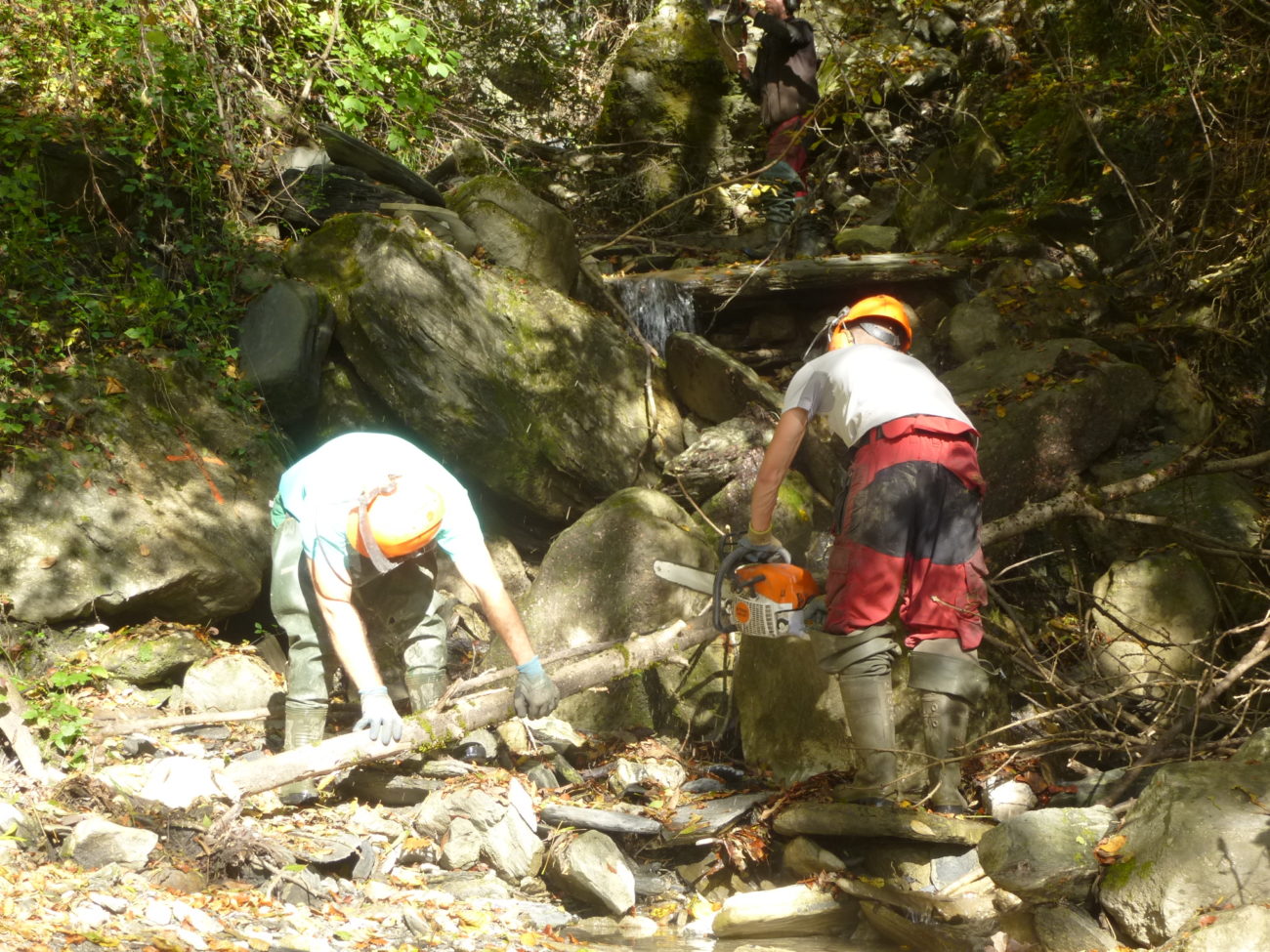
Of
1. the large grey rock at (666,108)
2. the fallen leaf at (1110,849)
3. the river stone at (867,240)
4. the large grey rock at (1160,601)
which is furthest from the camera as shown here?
the large grey rock at (666,108)

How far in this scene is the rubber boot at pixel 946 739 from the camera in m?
3.69

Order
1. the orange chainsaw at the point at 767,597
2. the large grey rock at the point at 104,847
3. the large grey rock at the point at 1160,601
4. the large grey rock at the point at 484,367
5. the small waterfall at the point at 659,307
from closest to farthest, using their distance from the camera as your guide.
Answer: the large grey rock at the point at 104,847 → the orange chainsaw at the point at 767,597 → the large grey rock at the point at 1160,601 → the large grey rock at the point at 484,367 → the small waterfall at the point at 659,307

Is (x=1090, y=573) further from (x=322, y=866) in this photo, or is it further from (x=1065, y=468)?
(x=322, y=866)

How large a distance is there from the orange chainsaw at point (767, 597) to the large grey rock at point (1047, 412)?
8.81 ft

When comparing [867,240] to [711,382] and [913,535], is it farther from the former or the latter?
[913,535]

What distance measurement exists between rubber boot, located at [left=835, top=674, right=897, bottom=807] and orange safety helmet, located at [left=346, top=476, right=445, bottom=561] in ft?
5.51

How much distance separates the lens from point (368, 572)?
4.08 m

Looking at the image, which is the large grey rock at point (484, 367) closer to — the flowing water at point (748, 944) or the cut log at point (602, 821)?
the cut log at point (602, 821)

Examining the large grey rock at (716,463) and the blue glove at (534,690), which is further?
the large grey rock at (716,463)

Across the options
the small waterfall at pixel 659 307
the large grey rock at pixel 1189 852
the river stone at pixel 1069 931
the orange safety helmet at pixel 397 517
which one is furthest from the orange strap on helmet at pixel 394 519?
the small waterfall at pixel 659 307

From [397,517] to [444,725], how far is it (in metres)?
0.93

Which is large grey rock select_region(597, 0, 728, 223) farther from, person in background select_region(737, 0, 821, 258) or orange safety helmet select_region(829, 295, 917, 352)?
orange safety helmet select_region(829, 295, 917, 352)

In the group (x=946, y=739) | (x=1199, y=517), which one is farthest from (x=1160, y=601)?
(x=946, y=739)

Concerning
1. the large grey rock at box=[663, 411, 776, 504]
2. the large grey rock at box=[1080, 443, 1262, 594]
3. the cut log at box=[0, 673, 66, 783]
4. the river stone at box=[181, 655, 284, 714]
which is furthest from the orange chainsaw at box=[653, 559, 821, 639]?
the large grey rock at box=[663, 411, 776, 504]
